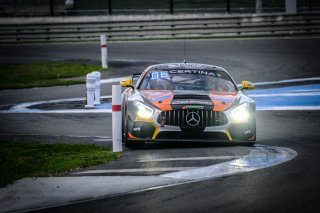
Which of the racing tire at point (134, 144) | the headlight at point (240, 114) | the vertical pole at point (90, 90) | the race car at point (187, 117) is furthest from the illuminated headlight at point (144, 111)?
the vertical pole at point (90, 90)

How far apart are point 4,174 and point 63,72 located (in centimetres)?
1759

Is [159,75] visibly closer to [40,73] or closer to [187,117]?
[187,117]

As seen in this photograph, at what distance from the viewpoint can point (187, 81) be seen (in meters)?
13.7

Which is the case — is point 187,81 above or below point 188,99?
above

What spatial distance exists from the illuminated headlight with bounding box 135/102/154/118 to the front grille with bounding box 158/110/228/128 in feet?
0.55

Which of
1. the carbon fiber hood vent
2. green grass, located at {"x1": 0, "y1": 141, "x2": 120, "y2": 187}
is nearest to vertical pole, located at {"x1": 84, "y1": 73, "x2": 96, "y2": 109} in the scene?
green grass, located at {"x1": 0, "y1": 141, "x2": 120, "y2": 187}

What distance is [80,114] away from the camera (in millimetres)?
17969

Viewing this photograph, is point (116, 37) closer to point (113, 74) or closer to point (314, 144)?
point (113, 74)

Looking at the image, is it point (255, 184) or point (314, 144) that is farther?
point (314, 144)

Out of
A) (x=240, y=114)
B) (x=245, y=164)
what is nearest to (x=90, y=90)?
(x=240, y=114)

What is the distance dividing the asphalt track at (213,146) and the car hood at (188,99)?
2.09 ft

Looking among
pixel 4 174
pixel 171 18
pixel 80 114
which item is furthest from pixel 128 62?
pixel 4 174

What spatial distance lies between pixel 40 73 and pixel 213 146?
15.6m

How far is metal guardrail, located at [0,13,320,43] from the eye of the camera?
116 feet
